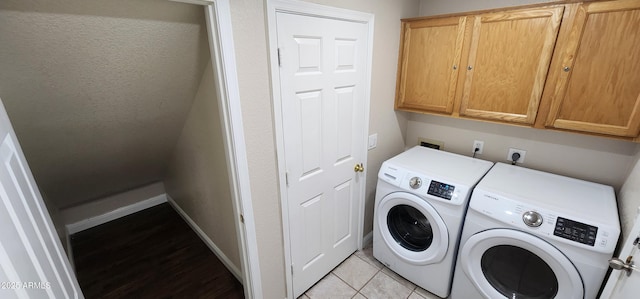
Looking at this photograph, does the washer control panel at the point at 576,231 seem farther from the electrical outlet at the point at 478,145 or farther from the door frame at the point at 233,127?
the door frame at the point at 233,127

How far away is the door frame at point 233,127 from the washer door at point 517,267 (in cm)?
128

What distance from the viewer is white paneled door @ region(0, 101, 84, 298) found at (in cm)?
49

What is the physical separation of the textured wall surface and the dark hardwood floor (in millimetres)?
180

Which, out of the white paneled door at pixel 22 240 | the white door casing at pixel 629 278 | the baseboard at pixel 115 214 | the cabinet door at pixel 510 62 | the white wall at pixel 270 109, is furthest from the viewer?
the baseboard at pixel 115 214

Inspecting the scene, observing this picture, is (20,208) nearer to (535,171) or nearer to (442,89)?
(442,89)

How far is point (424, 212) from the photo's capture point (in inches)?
66.2

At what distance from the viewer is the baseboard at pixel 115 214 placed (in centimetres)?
265

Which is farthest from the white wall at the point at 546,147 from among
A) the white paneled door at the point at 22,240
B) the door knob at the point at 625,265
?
the white paneled door at the point at 22,240

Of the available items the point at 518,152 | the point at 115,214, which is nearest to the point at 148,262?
the point at 115,214

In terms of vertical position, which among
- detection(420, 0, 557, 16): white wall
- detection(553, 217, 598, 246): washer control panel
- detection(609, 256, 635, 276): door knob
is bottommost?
detection(553, 217, 598, 246): washer control panel

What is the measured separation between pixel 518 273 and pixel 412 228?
2.11 ft

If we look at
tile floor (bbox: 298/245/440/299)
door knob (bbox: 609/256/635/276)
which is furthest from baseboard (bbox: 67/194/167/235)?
door knob (bbox: 609/256/635/276)

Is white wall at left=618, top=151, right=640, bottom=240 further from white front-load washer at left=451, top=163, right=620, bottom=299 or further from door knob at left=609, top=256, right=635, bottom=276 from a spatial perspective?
door knob at left=609, top=256, right=635, bottom=276

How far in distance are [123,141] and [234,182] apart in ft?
4.13
